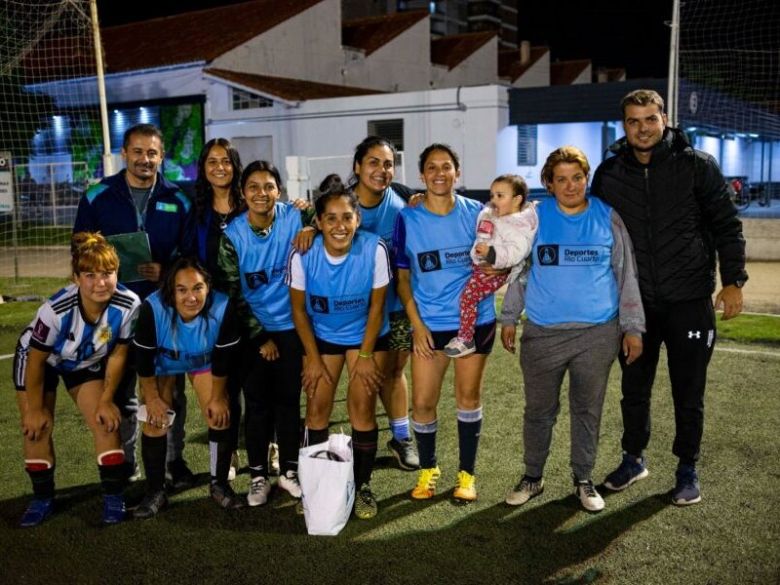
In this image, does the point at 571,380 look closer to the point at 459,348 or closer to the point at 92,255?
the point at 459,348

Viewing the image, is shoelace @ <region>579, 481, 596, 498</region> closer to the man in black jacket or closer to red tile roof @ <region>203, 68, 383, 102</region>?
the man in black jacket

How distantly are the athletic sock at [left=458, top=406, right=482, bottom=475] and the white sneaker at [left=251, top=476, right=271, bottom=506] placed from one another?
3.26 feet

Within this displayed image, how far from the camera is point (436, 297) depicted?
11.9 ft

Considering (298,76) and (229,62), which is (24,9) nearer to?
(229,62)

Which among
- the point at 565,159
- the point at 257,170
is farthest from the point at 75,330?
the point at 565,159

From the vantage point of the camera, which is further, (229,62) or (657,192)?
(229,62)

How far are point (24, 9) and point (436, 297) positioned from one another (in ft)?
36.6

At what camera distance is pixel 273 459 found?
168 inches

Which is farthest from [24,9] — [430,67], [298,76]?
[430,67]

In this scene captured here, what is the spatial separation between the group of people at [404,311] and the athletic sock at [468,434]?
0.01 m

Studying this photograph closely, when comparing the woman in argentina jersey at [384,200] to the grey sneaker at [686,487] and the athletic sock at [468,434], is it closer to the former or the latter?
the athletic sock at [468,434]

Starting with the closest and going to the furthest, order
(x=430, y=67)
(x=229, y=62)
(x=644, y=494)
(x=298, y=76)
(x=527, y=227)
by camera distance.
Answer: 1. (x=527, y=227)
2. (x=644, y=494)
3. (x=229, y=62)
4. (x=298, y=76)
5. (x=430, y=67)

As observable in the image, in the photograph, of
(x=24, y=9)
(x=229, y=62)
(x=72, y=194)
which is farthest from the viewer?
(x=229, y=62)

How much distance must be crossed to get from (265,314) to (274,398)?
0.44 meters
